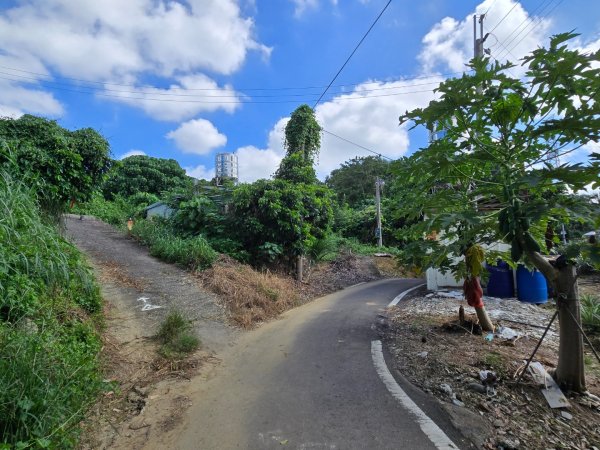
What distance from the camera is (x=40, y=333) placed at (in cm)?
344

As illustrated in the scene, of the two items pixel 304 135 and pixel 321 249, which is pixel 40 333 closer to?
pixel 321 249

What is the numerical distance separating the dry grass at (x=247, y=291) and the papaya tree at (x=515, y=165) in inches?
172

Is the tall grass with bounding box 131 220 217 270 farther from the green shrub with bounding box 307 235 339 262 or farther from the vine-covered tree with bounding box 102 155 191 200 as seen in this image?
the vine-covered tree with bounding box 102 155 191 200

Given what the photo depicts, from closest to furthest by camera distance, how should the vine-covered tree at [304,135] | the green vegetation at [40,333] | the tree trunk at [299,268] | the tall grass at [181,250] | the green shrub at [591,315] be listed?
the green vegetation at [40,333] → the green shrub at [591,315] → the tall grass at [181,250] → the tree trunk at [299,268] → the vine-covered tree at [304,135]

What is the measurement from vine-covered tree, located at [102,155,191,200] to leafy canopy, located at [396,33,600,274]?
2957 centimetres

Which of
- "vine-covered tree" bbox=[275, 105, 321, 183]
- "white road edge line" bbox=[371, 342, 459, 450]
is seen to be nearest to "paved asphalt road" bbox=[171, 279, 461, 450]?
"white road edge line" bbox=[371, 342, 459, 450]

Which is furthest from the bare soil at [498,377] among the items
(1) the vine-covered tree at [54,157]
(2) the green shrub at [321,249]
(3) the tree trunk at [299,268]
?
(1) the vine-covered tree at [54,157]

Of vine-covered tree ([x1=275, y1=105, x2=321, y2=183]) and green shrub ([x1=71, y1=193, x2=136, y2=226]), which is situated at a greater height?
vine-covered tree ([x1=275, y1=105, x2=321, y2=183])

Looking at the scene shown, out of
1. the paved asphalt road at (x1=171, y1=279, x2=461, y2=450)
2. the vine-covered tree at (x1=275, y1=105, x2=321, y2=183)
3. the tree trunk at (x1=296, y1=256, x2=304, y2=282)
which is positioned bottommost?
the paved asphalt road at (x1=171, y1=279, x2=461, y2=450)

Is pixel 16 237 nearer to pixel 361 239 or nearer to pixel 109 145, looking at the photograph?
pixel 109 145

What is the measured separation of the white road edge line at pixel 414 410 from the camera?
2.82 meters

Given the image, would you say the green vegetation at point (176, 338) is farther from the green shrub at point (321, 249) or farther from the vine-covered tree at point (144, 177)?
the vine-covered tree at point (144, 177)

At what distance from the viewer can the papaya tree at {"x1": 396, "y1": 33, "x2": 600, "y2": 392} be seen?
2801 mm

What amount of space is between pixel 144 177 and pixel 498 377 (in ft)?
111
